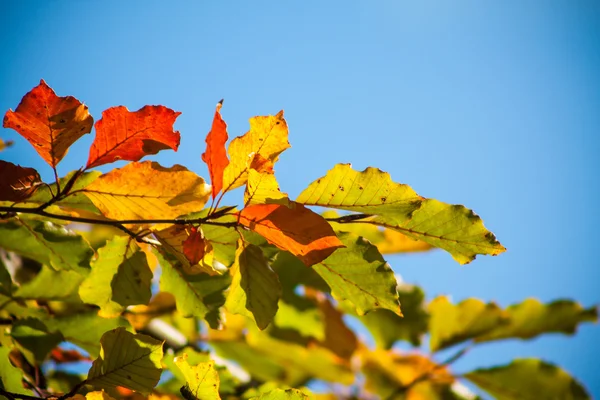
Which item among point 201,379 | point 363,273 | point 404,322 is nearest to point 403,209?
point 363,273

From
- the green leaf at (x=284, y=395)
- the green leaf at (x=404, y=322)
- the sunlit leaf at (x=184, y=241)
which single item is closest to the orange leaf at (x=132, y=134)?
the sunlit leaf at (x=184, y=241)

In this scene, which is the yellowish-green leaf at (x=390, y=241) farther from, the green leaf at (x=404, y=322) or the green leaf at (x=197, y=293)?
the green leaf at (x=197, y=293)

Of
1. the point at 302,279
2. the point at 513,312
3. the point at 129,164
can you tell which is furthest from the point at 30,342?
the point at 513,312

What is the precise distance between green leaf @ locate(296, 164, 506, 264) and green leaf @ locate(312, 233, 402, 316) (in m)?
0.04

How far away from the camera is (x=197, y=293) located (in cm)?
86

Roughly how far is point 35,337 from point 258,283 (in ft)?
1.79

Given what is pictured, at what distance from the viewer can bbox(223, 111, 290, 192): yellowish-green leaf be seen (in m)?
0.64

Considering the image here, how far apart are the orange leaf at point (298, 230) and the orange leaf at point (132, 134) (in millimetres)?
144

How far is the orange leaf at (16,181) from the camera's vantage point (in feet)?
2.07

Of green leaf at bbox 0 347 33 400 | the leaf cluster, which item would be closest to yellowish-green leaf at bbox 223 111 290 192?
the leaf cluster

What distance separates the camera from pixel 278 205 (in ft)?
2.00

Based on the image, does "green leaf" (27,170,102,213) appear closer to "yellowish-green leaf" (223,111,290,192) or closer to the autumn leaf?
the autumn leaf

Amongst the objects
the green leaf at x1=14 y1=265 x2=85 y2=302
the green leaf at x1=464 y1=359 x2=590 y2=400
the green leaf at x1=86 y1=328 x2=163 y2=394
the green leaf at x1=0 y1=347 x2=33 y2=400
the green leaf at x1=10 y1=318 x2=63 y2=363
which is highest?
the green leaf at x1=464 y1=359 x2=590 y2=400

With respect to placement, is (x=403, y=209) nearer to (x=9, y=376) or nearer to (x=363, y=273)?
(x=363, y=273)
